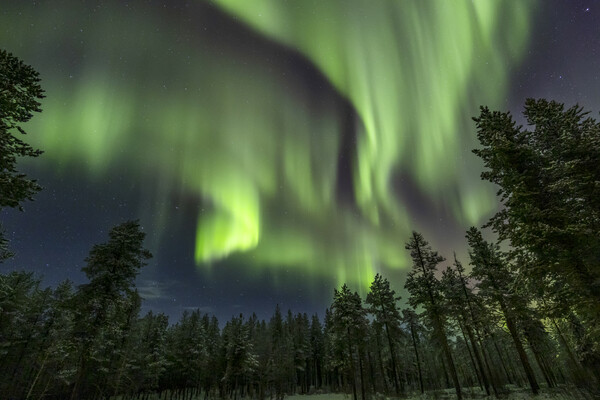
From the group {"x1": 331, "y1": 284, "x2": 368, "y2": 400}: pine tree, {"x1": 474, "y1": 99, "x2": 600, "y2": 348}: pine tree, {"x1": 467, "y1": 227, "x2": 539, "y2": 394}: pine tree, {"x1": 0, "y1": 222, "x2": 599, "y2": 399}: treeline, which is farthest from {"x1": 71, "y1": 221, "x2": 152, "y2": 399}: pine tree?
{"x1": 467, "y1": 227, "x2": 539, "y2": 394}: pine tree

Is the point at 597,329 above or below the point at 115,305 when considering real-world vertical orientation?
below

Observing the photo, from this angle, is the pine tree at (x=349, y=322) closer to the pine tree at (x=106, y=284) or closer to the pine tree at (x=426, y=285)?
→ the pine tree at (x=426, y=285)

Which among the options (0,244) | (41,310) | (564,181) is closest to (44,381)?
(41,310)

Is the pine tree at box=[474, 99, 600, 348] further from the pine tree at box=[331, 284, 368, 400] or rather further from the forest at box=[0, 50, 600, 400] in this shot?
the pine tree at box=[331, 284, 368, 400]

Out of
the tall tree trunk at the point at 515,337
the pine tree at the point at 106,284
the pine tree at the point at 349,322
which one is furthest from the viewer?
the pine tree at the point at 349,322

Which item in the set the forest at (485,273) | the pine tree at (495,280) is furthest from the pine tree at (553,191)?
the pine tree at (495,280)

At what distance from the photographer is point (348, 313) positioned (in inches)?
1237

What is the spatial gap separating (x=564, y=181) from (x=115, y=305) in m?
27.4

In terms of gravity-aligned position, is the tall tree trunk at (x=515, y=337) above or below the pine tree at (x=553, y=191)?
below

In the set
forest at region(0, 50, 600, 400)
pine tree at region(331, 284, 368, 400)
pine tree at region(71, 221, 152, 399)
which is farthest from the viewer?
pine tree at region(331, 284, 368, 400)

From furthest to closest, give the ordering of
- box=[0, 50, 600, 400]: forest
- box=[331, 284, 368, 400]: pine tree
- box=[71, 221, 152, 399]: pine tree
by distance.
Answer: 1. box=[331, 284, 368, 400]: pine tree
2. box=[71, 221, 152, 399]: pine tree
3. box=[0, 50, 600, 400]: forest

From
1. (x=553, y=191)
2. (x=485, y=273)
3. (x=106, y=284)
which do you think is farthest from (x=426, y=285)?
(x=106, y=284)

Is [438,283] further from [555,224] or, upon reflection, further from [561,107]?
[561,107]

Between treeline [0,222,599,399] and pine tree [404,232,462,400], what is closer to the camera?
treeline [0,222,599,399]
